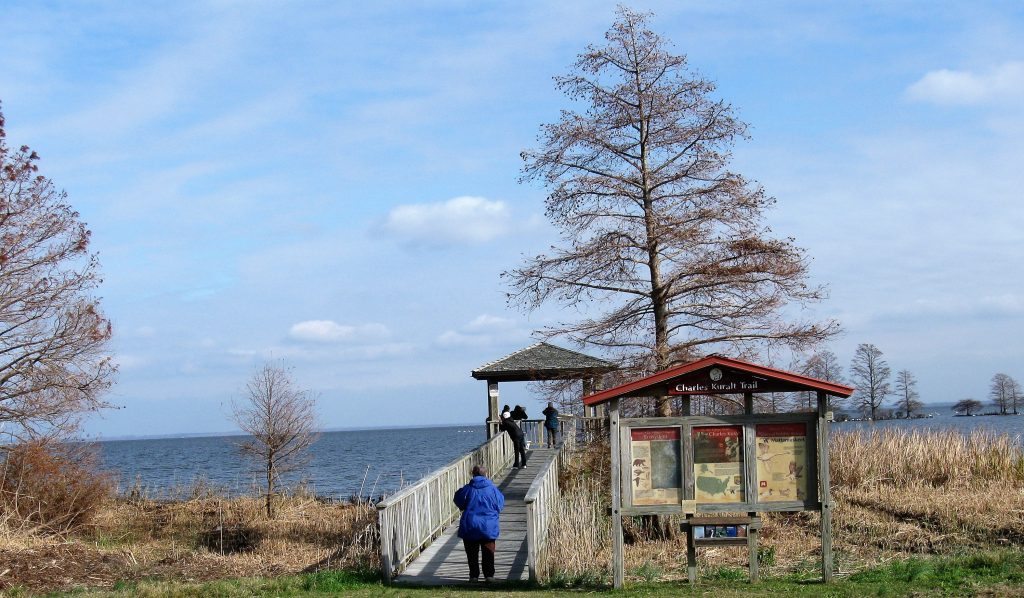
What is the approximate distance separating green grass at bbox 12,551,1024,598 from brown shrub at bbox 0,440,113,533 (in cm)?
754

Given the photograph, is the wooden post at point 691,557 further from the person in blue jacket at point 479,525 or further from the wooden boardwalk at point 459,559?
the person in blue jacket at point 479,525

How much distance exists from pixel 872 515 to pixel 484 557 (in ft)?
29.0

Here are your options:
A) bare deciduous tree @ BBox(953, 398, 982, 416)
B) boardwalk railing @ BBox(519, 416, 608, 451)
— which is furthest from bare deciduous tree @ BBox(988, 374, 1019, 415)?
boardwalk railing @ BBox(519, 416, 608, 451)

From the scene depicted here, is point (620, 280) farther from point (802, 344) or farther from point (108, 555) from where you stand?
point (108, 555)

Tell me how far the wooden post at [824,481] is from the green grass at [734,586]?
0.24 meters

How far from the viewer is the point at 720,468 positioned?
37.9 ft

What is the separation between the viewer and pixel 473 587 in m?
11.9

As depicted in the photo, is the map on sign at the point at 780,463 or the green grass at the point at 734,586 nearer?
the green grass at the point at 734,586

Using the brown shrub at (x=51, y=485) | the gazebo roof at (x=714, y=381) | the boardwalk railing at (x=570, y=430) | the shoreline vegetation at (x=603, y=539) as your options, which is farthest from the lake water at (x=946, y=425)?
the brown shrub at (x=51, y=485)

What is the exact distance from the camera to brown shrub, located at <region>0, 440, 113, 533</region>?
19844 mm

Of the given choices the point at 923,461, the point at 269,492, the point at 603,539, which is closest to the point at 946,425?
the point at 923,461

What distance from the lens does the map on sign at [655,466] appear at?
11.6 meters

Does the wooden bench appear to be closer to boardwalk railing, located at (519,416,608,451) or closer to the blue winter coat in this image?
the blue winter coat

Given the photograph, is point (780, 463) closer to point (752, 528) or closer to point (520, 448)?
point (752, 528)
